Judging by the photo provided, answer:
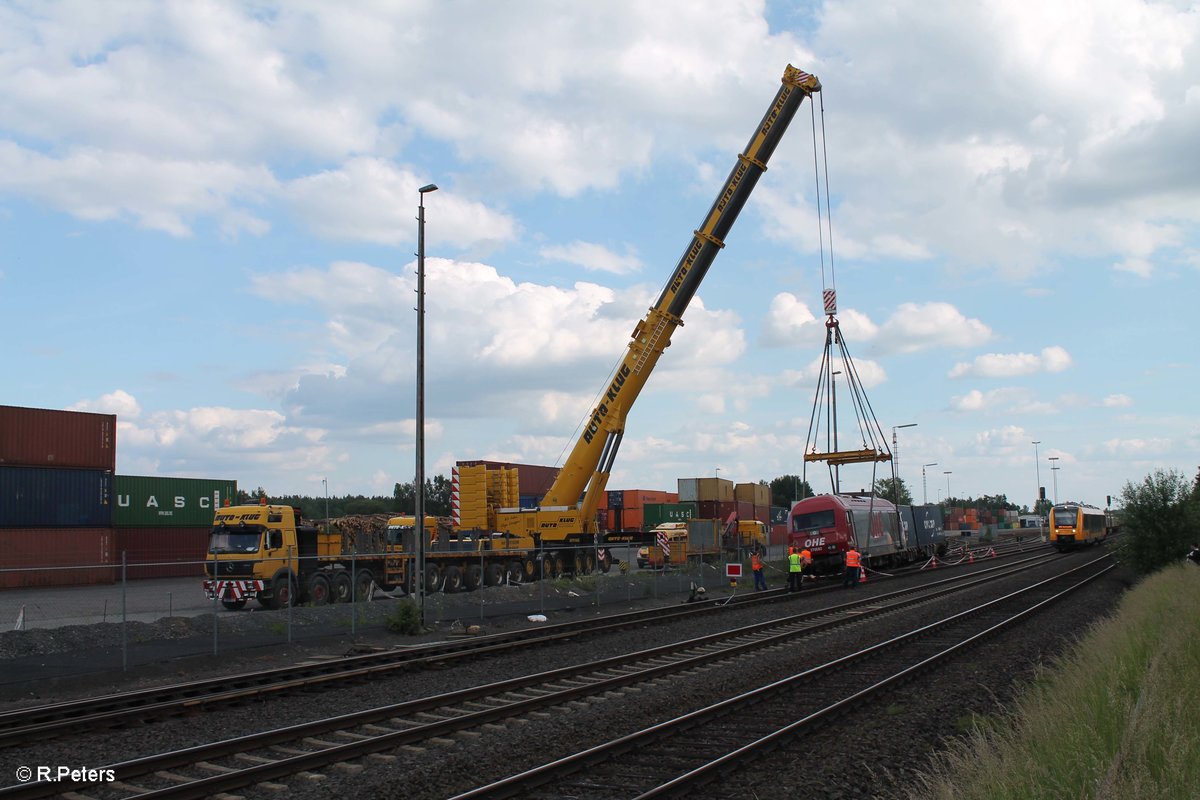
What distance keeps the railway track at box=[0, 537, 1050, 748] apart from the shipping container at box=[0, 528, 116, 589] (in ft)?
77.2

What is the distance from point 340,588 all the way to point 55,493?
19570 millimetres

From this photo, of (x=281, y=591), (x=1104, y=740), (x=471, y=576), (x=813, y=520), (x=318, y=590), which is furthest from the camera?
(x=813, y=520)

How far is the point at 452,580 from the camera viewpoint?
29.3 meters

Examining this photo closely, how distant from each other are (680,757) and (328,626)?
12.4 m

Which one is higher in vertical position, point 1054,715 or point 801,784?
point 1054,715

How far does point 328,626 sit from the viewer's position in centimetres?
2000

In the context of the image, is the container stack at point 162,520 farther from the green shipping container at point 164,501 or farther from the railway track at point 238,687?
the railway track at point 238,687

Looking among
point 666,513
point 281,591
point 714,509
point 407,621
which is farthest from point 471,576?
point 666,513

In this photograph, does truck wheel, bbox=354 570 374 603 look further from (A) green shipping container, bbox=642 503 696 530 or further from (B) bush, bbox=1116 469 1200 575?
(A) green shipping container, bbox=642 503 696 530

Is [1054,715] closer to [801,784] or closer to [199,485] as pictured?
[801,784]

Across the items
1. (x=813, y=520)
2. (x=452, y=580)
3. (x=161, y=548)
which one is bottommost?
(x=452, y=580)

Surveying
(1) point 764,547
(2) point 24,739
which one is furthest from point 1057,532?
(2) point 24,739

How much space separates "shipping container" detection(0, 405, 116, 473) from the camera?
37.2m

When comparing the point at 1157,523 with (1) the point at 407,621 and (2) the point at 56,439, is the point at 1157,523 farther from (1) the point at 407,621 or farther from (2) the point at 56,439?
(2) the point at 56,439
